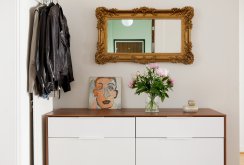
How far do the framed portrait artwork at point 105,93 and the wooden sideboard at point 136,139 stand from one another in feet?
1.49

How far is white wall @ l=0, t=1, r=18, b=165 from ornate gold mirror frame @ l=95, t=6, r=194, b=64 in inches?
40.6

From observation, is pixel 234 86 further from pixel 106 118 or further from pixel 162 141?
pixel 106 118

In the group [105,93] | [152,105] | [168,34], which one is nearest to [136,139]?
[152,105]

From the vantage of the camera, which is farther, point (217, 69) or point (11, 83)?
point (217, 69)

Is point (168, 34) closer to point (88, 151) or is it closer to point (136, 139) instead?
point (136, 139)

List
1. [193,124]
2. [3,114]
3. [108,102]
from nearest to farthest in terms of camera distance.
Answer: [3,114], [193,124], [108,102]

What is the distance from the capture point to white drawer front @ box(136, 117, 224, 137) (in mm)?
2734

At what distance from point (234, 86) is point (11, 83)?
2159 millimetres

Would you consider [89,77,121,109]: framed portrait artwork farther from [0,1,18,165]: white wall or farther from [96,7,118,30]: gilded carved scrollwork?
[0,1,18,165]: white wall

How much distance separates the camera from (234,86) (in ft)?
10.8

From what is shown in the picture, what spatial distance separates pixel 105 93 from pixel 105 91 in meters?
0.02

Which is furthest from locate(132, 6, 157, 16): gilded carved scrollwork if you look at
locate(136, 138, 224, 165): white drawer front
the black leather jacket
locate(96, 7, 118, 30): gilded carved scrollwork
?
locate(136, 138, 224, 165): white drawer front

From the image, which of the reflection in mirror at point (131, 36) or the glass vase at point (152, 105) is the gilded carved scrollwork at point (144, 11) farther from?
the glass vase at point (152, 105)

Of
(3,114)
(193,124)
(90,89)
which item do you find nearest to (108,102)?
(90,89)
